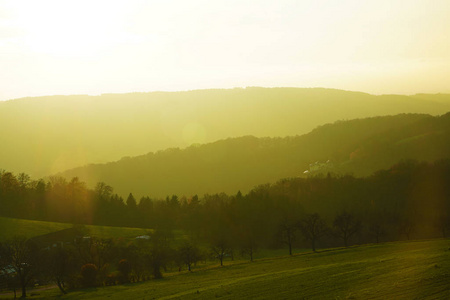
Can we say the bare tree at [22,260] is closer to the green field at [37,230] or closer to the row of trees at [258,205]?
the green field at [37,230]

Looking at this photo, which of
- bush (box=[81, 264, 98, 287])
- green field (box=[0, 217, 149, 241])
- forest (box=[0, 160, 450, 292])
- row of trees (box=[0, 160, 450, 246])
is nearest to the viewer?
bush (box=[81, 264, 98, 287])

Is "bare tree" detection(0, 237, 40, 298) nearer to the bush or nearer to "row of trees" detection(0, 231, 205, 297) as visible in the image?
"row of trees" detection(0, 231, 205, 297)

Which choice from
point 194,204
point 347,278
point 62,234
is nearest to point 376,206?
point 194,204

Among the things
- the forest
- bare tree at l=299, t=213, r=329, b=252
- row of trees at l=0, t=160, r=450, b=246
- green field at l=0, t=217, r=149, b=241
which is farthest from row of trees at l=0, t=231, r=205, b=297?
row of trees at l=0, t=160, r=450, b=246

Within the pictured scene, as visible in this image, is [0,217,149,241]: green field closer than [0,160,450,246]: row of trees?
Yes

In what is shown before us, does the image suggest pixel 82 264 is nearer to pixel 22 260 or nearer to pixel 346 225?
pixel 22 260

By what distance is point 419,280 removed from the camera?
30000mm

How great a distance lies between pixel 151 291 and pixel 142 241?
47.9m

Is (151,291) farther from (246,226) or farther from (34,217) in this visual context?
(34,217)

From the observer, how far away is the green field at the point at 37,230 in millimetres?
102100

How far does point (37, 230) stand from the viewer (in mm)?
106812

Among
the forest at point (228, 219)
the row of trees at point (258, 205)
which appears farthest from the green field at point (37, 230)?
the row of trees at point (258, 205)

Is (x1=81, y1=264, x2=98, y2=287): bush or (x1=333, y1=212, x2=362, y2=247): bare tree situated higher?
(x1=333, y1=212, x2=362, y2=247): bare tree

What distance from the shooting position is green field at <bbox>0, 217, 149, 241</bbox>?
335 ft
